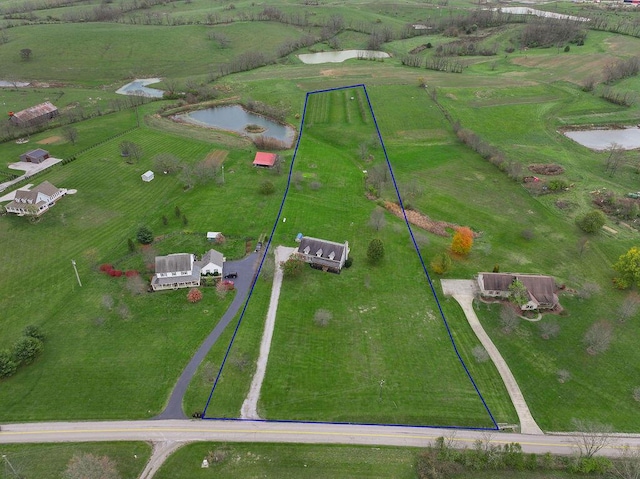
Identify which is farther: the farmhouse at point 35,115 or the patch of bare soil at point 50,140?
the farmhouse at point 35,115

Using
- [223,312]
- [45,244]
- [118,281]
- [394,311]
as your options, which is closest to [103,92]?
[45,244]

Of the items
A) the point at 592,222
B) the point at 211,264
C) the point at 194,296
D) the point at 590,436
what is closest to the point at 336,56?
the point at 592,222

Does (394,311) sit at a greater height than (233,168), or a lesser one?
lesser

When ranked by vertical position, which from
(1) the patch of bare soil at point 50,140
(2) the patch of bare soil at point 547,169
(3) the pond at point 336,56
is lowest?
(2) the patch of bare soil at point 547,169

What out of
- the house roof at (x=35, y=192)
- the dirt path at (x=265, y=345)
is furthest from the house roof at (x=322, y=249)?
the house roof at (x=35, y=192)

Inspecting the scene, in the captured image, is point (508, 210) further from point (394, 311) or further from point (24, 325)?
point (24, 325)

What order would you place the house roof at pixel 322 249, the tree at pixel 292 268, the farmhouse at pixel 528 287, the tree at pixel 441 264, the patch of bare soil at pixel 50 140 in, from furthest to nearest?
the patch of bare soil at pixel 50 140 → the house roof at pixel 322 249 → the tree at pixel 441 264 → the tree at pixel 292 268 → the farmhouse at pixel 528 287

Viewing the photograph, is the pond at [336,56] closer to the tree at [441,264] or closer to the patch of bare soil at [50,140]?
the patch of bare soil at [50,140]

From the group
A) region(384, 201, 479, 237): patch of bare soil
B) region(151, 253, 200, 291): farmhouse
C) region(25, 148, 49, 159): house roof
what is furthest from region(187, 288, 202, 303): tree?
region(25, 148, 49, 159): house roof
